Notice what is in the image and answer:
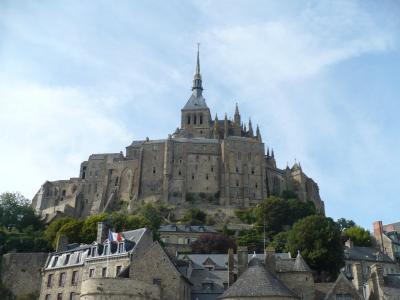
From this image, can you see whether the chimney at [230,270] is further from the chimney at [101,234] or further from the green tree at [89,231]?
the green tree at [89,231]

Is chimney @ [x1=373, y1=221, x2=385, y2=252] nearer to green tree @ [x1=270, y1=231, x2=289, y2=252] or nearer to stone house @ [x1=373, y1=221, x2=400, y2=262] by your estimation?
stone house @ [x1=373, y1=221, x2=400, y2=262]

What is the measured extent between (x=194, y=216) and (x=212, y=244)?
2395cm

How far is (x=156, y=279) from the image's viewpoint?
38969 millimetres

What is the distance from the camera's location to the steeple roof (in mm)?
124650

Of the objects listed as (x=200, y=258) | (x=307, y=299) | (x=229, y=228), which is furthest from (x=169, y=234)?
(x=307, y=299)

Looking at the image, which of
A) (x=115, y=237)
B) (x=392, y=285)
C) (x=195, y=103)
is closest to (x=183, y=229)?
(x=115, y=237)

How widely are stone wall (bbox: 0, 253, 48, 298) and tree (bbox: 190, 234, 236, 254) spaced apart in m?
20.7

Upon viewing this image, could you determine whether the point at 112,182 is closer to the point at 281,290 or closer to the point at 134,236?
the point at 134,236

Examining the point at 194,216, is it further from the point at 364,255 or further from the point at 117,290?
the point at 117,290

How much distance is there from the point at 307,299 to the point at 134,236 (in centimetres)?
1481

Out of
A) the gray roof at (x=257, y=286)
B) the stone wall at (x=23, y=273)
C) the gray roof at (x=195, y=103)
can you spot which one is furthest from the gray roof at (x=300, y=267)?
the gray roof at (x=195, y=103)

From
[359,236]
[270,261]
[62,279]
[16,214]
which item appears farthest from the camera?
[16,214]

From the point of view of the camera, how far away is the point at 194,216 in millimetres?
91062

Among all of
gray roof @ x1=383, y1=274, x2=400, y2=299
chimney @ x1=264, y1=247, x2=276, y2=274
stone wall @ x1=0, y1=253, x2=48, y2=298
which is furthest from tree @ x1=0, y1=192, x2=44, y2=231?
gray roof @ x1=383, y1=274, x2=400, y2=299
